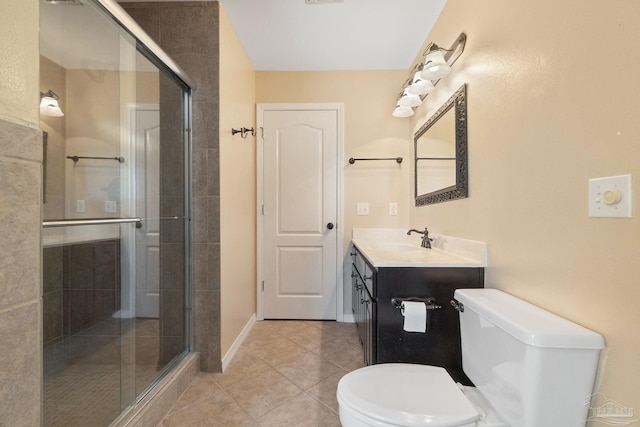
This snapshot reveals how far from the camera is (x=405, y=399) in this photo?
88 cm

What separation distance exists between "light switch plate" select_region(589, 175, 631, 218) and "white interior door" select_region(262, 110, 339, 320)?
194cm

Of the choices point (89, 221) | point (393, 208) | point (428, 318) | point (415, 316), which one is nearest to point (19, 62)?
point (89, 221)

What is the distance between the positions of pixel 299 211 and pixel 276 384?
1.42m

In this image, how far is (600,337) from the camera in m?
0.69

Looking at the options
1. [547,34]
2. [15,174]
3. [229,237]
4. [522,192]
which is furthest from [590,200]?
[229,237]

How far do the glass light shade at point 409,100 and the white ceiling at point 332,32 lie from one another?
455 millimetres

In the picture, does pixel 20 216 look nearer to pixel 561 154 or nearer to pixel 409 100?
pixel 561 154

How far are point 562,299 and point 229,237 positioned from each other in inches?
69.3

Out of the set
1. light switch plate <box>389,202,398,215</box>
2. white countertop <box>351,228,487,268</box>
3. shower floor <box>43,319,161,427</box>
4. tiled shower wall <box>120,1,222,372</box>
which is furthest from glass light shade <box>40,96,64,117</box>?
light switch plate <box>389,202,398,215</box>

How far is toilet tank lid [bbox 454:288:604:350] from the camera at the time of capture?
27.2 inches

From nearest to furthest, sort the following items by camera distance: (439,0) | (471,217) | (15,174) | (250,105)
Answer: (15,174)
(471,217)
(439,0)
(250,105)

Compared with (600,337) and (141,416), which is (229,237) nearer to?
(141,416)

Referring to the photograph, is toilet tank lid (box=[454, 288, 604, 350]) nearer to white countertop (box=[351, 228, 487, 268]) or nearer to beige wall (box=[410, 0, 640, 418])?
beige wall (box=[410, 0, 640, 418])

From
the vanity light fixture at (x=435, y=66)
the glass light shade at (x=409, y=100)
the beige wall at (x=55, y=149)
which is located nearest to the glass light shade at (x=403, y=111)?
the glass light shade at (x=409, y=100)
